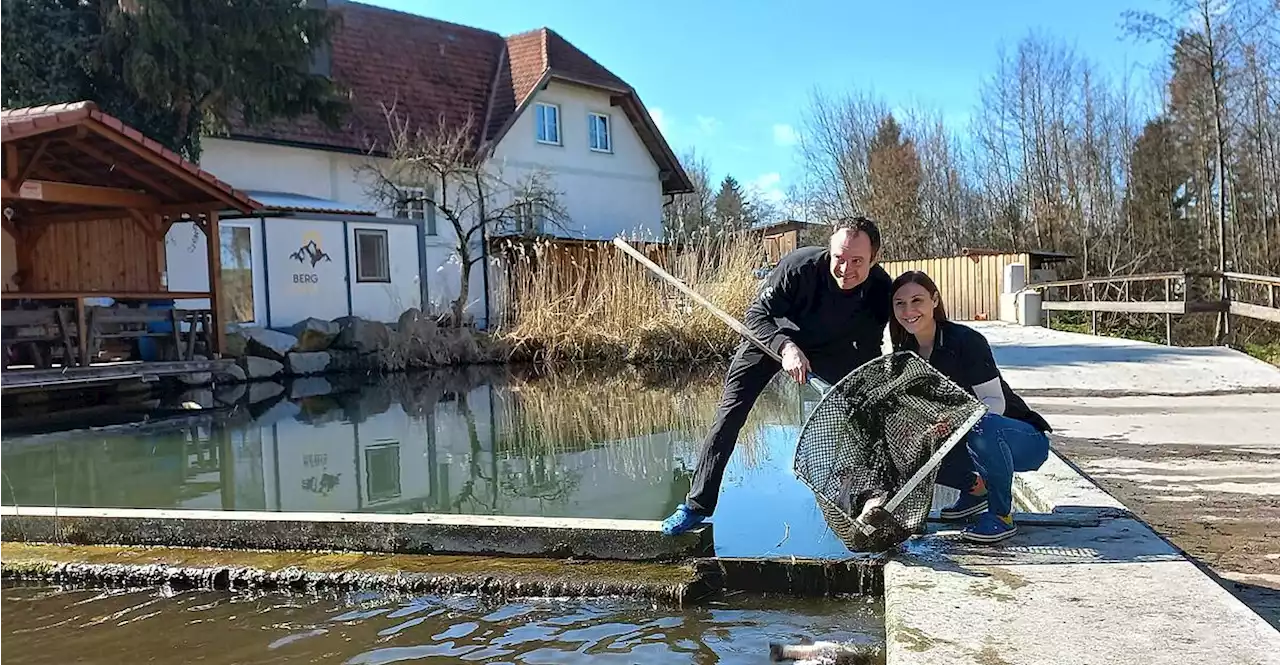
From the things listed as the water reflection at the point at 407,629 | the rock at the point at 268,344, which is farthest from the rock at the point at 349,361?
the water reflection at the point at 407,629

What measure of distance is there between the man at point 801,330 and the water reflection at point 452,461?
41 centimetres

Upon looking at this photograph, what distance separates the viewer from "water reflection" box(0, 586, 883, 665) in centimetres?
288

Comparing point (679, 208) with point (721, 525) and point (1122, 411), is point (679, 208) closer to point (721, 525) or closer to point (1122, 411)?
point (1122, 411)

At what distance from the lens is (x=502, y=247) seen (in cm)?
1895

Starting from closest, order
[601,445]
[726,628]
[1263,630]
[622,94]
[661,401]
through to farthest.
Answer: [1263,630] → [726,628] → [601,445] → [661,401] → [622,94]

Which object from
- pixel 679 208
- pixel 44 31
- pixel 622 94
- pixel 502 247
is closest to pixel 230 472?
pixel 44 31

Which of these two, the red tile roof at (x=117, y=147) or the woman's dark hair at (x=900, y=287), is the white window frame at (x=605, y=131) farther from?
the woman's dark hair at (x=900, y=287)

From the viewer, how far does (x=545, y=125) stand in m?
22.8

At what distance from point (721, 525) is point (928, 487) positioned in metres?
1.25

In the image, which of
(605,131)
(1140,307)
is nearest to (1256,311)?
(1140,307)

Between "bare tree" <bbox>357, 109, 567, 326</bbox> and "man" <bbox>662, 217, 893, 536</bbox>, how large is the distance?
1336 cm

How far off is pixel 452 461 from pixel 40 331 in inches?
247

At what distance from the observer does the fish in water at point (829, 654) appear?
259 cm

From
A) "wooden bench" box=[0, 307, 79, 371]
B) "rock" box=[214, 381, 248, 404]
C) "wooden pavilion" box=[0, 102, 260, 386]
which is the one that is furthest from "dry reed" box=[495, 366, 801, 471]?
"wooden bench" box=[0, 307, 79, 371]
